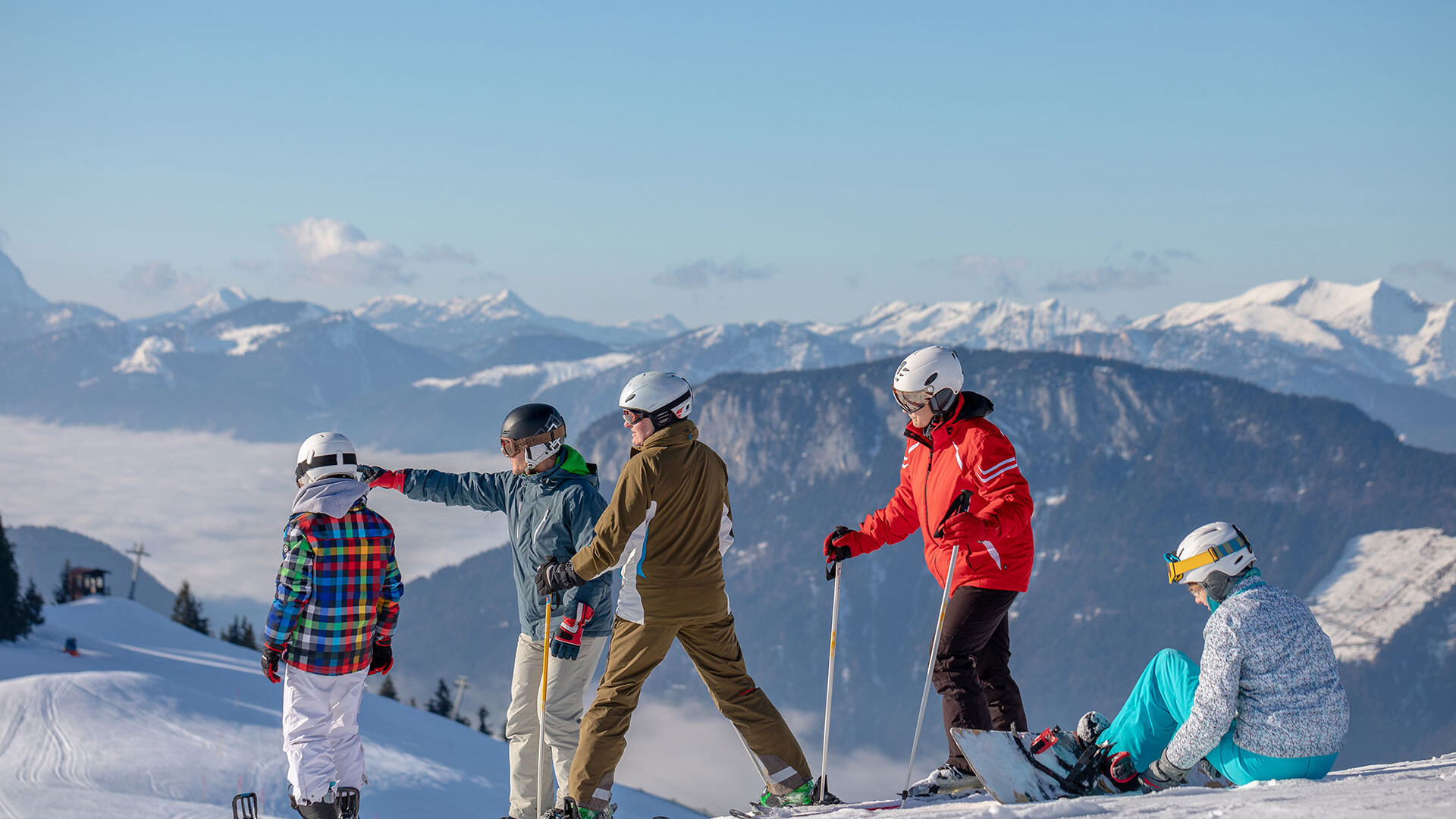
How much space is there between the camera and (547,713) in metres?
6.86

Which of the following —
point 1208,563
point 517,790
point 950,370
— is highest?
point 950,370

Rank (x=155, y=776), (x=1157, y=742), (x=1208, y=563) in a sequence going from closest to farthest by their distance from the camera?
(x=1208, y=563), (x=1157, y=742), (x=155, y=776)

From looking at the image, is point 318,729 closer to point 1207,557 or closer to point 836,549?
point 836,549

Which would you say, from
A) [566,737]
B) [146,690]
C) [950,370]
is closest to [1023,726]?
[950,370]

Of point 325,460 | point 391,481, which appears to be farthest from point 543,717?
point 325,460

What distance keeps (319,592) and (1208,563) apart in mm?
5704

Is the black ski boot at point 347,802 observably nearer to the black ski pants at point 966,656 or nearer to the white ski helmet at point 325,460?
the white ski helmet at point 325,460

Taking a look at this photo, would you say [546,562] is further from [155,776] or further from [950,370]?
[155,776]

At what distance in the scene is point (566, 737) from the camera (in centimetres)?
689

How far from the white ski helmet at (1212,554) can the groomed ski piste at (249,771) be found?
3.99 ft

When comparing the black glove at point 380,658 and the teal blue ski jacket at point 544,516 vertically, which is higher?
the teal blue ski jacket at point 544,516

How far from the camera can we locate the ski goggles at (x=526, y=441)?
681 cm

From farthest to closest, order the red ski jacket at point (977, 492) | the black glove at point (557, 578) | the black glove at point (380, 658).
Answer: the black glove at point (380, 658) < the red ski jacket at point (977, 492) < the black glove at point (557, 578)

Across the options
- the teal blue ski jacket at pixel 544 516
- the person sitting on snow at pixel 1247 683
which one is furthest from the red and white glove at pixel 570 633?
the person sitting on snow at pixel 1247 683
